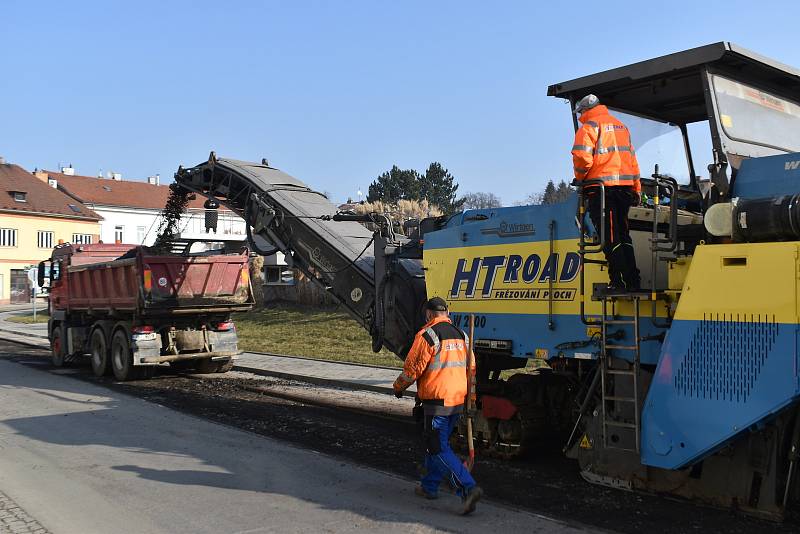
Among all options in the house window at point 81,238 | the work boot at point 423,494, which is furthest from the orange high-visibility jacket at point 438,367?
the house window at point 81,238

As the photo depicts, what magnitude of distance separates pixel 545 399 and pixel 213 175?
7063mm

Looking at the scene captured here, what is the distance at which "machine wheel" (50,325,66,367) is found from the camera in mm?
16750

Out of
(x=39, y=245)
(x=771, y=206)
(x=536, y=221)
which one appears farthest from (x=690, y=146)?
(x=39, y=245)

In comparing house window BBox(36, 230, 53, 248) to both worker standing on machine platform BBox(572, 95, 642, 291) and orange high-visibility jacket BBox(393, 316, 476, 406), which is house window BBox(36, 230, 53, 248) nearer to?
orange high-visibility jacket BBox(393, 316, 476, 406)

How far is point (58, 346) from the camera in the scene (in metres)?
17.0

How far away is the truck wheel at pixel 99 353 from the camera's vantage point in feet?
48.7

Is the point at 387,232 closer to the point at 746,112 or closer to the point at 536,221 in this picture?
the point at 536,221

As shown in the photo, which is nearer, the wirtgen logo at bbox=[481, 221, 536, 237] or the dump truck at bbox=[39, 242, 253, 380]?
the wirtgen logo at bbox=[481, 221, 536, 237]

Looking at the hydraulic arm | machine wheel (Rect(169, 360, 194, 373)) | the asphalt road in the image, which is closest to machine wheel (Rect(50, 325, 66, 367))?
machine wheel (Rect(169, 360, 194, 373))

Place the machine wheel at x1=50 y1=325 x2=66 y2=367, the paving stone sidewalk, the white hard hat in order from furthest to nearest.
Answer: the machine wheel at x1=50 y1=325 x2=66 y2=367
the white hard hat
the paving stone sidewalk

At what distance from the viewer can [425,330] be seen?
5957 mm

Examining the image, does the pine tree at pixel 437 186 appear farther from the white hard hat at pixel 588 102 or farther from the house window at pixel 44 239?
the white hard hat at pixel 588 102

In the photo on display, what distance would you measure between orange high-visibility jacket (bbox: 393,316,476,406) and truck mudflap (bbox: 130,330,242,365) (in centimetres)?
913

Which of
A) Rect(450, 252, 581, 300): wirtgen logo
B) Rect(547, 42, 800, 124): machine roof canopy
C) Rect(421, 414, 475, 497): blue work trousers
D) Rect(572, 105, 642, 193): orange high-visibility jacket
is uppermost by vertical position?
Rect(547, 42, 800, 124): machine roof canopy
